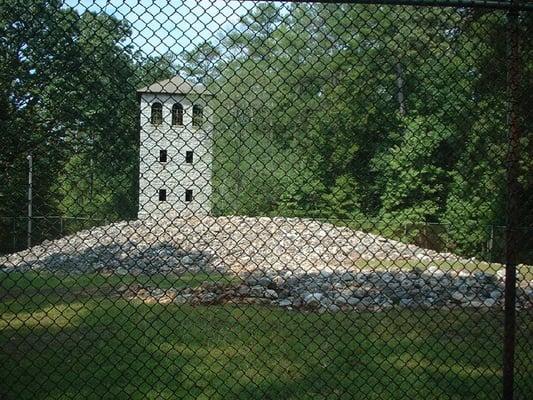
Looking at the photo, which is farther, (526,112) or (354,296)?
(354,296)

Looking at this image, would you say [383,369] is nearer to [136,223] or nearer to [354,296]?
[354,296]

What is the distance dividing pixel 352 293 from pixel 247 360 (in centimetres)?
419

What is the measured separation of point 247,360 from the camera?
4.99 metres

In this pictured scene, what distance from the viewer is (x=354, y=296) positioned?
8609mm

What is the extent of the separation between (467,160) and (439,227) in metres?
3.04

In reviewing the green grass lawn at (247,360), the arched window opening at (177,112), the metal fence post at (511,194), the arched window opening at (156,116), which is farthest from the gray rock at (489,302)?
the arched window opening at (156,116)

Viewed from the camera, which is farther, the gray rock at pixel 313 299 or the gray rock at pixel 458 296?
the gray rock at pixel 458 296

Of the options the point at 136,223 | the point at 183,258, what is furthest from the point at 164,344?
the point at 136,223

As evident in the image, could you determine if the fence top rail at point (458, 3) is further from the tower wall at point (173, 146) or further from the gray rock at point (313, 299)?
the gray rock at point (313, 299)

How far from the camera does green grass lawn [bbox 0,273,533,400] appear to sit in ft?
13.0

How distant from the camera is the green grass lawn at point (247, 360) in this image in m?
3.96

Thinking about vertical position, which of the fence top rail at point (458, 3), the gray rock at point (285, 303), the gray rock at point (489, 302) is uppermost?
the fence top rail at point (458, 3)

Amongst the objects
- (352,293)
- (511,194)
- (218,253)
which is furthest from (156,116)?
(218,253)

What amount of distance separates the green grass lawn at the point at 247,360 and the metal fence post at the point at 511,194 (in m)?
0.76
